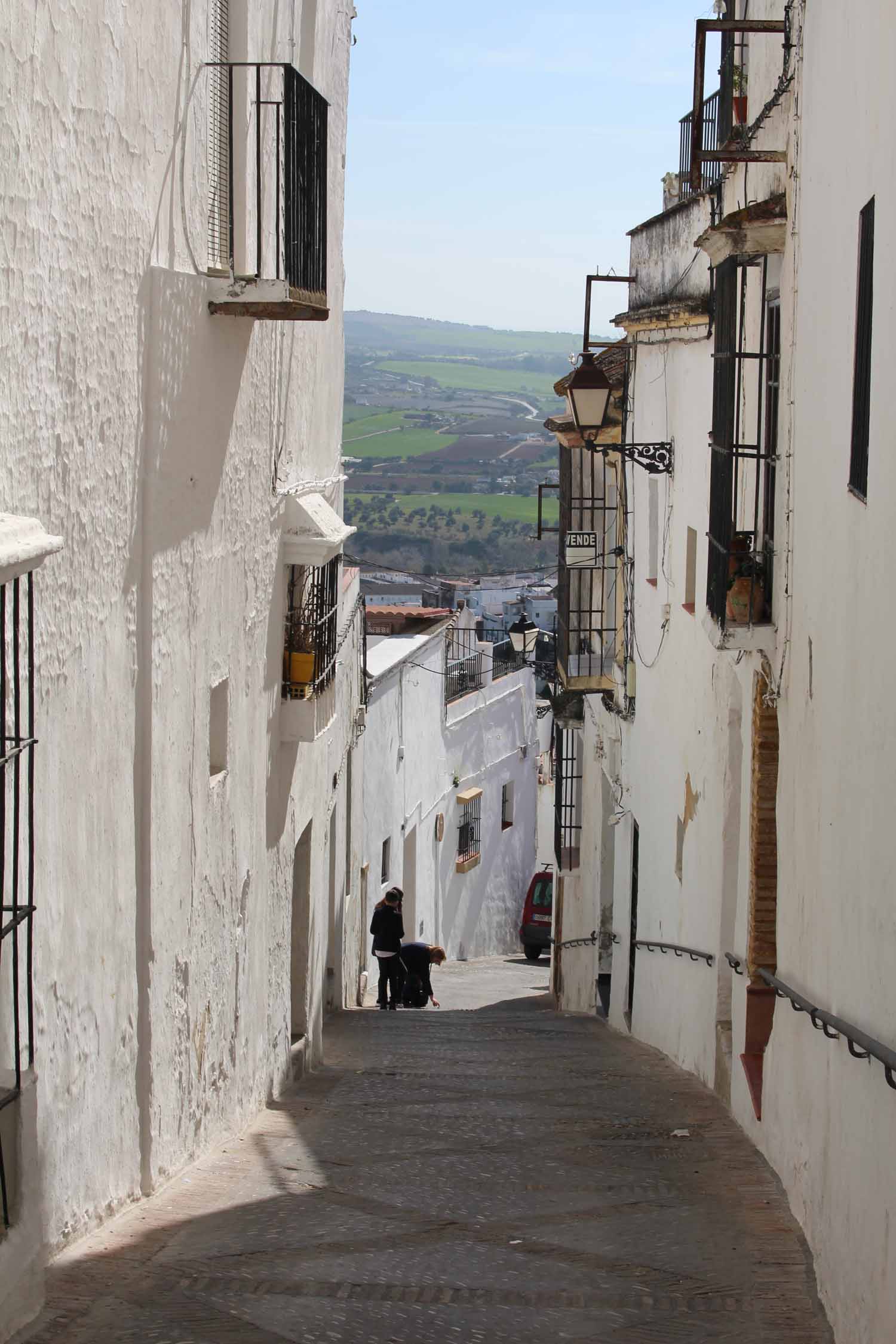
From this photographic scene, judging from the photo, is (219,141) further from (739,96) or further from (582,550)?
(582,550)

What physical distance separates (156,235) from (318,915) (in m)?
7.19

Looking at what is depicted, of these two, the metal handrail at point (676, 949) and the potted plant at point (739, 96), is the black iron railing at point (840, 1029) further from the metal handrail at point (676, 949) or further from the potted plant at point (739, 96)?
the potted plant at point (739, 96)

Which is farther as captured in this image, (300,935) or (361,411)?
(361,411)

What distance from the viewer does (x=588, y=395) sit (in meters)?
12.6

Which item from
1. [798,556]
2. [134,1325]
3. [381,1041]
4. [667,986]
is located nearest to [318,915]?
[381,1041]

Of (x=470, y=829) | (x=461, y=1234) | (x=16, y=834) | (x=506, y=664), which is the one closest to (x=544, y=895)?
(x=470, y=829)

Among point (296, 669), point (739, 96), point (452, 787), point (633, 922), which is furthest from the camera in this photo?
point (452, 787)

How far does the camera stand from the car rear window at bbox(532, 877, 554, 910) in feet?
91.8

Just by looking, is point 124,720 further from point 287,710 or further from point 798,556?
point 287,710

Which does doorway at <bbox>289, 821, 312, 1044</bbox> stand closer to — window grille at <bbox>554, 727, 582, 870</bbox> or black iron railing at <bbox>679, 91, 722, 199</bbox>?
black iron railing at <bbox>679, 91, 722, 199</bbox>

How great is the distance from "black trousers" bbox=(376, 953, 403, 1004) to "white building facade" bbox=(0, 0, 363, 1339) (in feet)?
19.0

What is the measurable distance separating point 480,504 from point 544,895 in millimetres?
95265

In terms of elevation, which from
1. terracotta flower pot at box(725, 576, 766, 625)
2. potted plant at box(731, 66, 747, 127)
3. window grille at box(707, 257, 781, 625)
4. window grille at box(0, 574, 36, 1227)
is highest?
potted plant at box(731, 66, 747, 127)

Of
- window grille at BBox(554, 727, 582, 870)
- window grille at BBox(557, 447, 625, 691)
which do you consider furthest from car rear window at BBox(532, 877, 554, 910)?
window grille at BBox(557, 447, 625, 691)
